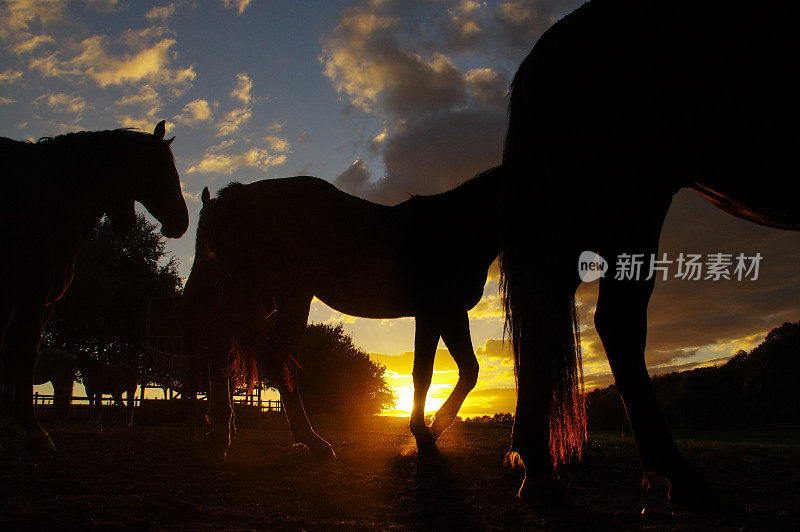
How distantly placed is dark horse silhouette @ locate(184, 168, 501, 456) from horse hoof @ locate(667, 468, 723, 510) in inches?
97.1

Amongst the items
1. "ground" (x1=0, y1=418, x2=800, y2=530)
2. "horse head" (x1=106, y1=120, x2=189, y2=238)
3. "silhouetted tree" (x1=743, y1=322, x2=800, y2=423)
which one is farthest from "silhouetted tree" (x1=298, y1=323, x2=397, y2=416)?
"ground" (x1=0, y1=418, x2=800, y2=530)

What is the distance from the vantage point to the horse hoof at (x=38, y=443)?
13.9 feet

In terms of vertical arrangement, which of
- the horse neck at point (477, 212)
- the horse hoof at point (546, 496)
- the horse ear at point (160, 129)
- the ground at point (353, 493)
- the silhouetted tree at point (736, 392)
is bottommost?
the silhouetted tree at point (736, 392)

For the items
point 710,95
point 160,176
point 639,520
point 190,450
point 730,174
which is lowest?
point 190,450

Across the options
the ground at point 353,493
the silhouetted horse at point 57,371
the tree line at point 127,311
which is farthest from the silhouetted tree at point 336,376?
the ground at point 353,493

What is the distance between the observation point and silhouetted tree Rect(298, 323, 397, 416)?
104 ft

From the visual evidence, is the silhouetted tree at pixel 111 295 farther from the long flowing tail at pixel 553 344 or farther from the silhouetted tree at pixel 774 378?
the silhouetted tree at pixel 774 378

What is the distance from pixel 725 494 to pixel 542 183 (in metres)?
1.85

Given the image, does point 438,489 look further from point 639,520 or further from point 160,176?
point 160,176

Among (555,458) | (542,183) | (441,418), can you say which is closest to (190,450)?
(441,418)

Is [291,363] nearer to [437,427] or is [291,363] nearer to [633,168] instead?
[437,427]

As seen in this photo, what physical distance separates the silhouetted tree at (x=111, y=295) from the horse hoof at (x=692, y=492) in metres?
25.6

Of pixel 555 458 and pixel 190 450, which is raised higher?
pixel 555 458

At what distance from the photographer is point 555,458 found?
2486 mm
